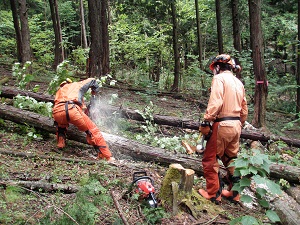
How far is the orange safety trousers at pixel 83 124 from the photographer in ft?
19.2

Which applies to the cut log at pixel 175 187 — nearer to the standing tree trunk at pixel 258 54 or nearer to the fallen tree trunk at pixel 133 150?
the fallen tree trunk at pixel 133 150

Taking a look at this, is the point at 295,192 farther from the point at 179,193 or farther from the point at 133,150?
the point at 133,150

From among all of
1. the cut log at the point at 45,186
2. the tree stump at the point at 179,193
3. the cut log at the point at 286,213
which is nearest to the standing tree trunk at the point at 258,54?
the cut log at the point at 286,213

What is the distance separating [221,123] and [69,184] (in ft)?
8.20

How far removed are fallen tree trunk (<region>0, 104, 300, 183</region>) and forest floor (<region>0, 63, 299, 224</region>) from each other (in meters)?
0.18

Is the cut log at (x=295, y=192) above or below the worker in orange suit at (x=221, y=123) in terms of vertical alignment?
below

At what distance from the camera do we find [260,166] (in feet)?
11.6

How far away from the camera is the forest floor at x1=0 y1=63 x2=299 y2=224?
345cm

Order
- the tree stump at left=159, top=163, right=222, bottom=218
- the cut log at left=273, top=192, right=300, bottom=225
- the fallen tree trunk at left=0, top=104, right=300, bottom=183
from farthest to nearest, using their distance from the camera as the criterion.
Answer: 1. the fallen tree trunk at left=0, top=104, right=300, bottom=183
2. the cut log at left=273, top=192, right=300, bottom=225
3. the tree stump at left=159, top=163, right=222, bottom=218

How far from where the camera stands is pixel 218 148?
4828mm

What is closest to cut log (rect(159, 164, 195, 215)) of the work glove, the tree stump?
the tree stump

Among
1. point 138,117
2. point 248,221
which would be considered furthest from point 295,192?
point 138,117

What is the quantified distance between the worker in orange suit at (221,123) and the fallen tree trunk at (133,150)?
2.32 ft

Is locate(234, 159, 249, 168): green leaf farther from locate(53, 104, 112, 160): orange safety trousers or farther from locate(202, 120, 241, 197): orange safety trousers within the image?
locate(53, 104, 112, 160): orange safety trousers
